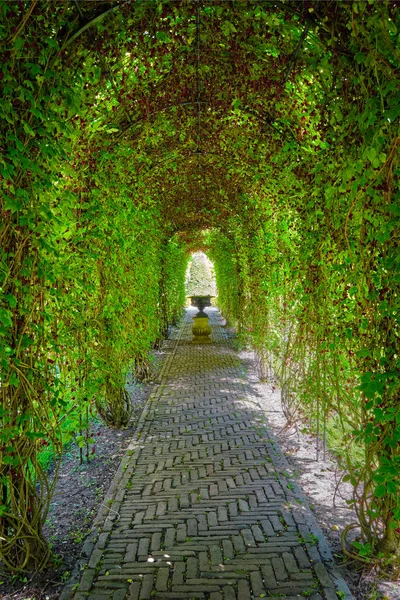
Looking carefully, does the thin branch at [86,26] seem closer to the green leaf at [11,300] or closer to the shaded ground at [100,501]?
the green leaf at [11,300]

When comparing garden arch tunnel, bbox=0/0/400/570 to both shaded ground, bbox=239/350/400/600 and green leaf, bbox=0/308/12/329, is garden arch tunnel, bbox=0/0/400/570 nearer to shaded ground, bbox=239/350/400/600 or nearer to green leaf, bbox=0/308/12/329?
green leaf, bbox=0/308/12/329

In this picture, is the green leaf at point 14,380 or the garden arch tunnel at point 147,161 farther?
the green leaf at point 14,380

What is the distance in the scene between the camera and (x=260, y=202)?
6.52 m

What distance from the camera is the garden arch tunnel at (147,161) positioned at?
7.81 ft

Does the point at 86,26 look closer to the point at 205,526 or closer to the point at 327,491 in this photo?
the point at 205,526

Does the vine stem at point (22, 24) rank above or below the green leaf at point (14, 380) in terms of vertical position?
above

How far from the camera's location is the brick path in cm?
265

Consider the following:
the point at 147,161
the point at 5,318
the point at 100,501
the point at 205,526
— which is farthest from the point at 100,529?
the point at 147,161

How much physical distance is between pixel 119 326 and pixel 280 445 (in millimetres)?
2265

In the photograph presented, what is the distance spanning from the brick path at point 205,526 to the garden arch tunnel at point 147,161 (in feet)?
1.46

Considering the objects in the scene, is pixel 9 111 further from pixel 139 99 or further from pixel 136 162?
pixel 136 162

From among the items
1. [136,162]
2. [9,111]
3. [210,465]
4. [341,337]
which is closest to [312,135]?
[341,337]

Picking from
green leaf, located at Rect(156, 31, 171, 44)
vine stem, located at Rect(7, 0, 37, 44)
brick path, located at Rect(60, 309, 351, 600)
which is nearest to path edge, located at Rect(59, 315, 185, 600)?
brick path, located at Rect(60, 309, 351, 600)

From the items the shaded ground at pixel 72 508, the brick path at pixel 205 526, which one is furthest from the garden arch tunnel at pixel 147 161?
the brick path at pixel 205 526
